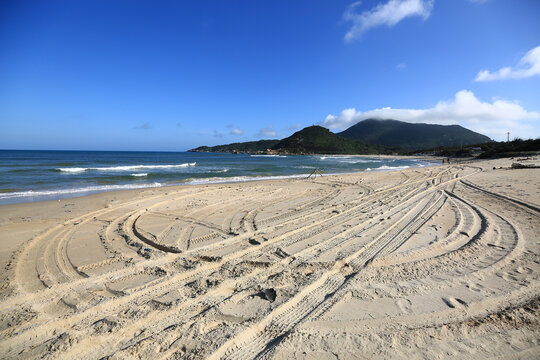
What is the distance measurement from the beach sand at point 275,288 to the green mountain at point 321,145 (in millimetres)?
109348

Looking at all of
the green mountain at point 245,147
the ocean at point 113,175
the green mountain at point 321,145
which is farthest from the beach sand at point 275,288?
the green mountain at point 245,147

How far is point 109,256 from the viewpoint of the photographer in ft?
15.0

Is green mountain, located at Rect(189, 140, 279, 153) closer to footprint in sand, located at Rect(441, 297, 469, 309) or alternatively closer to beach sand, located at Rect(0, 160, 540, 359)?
beach sand, located at Rect(0, 160, 540, 359)

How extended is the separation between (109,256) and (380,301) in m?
4.68

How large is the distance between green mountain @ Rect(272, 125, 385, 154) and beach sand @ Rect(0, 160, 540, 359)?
109348mm

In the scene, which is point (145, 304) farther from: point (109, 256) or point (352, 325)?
point (352, 325)

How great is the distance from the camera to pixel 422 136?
158625 millimetres

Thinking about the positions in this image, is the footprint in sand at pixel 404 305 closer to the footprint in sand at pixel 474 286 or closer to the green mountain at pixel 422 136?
the footprint in sand at pixel 474 286

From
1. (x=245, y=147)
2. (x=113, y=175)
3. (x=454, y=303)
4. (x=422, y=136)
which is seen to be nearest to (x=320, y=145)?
(x=245, y=147)

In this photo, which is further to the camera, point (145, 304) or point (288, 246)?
point (288, 246)

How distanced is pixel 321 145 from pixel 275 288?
124 meters

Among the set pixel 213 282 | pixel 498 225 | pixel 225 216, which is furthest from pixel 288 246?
pixel 498 225

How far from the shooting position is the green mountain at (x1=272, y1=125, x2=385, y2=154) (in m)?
113

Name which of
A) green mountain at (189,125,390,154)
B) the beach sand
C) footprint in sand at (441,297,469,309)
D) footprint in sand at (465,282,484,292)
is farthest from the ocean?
green mountain at (189,125,390,154)
